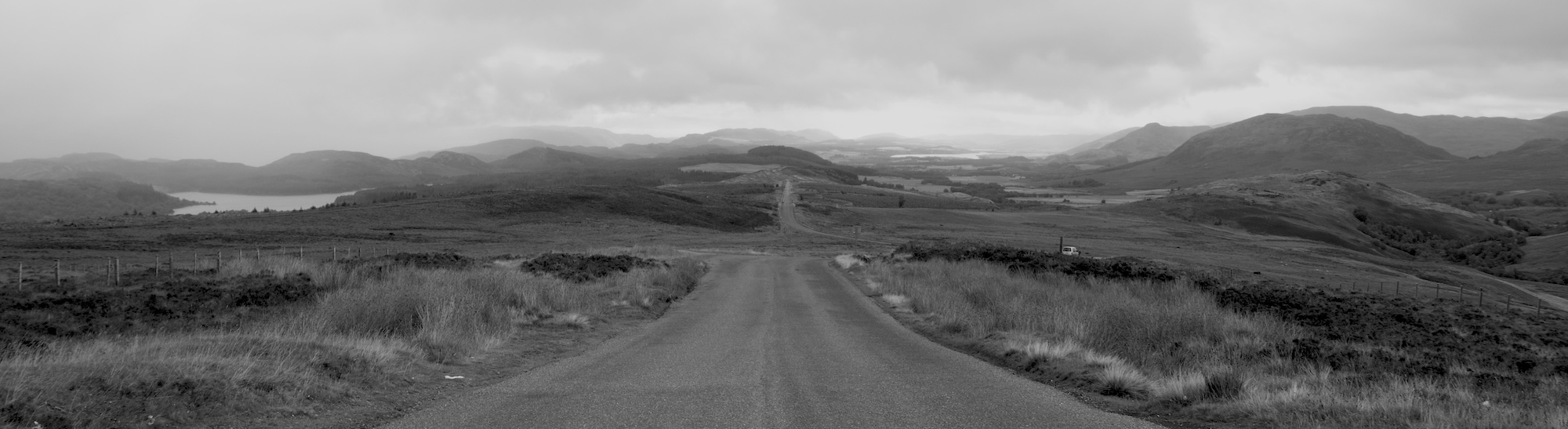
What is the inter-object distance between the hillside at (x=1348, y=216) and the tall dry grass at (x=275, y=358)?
104 metres

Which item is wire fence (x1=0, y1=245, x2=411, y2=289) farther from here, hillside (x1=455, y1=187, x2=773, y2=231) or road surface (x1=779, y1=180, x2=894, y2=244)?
road surface (x1=779, y1=180, x2=894, y2=244)

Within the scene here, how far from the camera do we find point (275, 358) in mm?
8562

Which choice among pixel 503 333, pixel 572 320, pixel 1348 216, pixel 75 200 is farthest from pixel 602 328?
pixel 75 200

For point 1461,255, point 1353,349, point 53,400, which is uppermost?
point 53,400

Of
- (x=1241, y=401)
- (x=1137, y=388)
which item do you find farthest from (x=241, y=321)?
(x=1241, y=401)

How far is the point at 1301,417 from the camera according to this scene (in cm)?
732

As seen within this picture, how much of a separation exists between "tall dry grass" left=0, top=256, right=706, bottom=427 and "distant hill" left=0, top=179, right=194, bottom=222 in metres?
149

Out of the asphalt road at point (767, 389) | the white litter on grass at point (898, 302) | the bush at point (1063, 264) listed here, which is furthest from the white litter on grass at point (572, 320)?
the bush at point (1063, 264)

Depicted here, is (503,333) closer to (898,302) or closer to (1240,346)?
(898,302)

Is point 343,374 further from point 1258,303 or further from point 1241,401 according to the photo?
point 1258,303

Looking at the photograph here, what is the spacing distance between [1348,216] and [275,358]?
14957 cm

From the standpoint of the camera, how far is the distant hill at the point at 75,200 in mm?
134375

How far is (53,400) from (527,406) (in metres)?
3.61

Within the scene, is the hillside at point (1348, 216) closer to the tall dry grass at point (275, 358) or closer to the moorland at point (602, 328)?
the moorland at point (602, 328)
